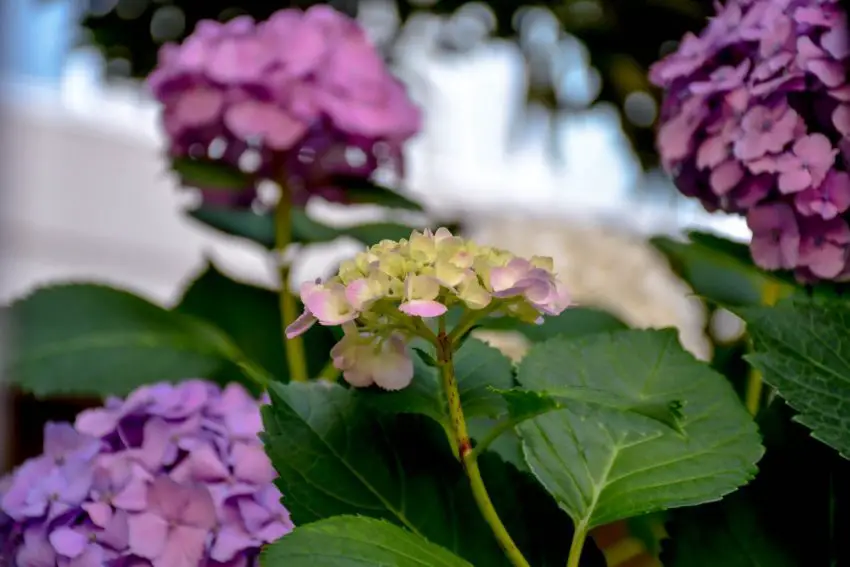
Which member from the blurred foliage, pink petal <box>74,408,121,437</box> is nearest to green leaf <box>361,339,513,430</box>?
pink petal <box>74,408,121,437</box>

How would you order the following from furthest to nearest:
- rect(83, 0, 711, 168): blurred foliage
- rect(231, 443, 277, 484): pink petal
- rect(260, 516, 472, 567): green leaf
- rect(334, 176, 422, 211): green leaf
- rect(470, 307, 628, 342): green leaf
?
rect(83, 0, 711, 168): blurred foliage
rect(334, 176, 422, 211): green leaf
rect(470, 307, 628, 342): green leaf
rect(231, 443, 277, 484): pink petal
rect(260, 516, 472, 567): green leaf

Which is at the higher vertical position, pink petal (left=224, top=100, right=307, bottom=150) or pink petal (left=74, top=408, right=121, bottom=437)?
pink petal (left=224, top=100, right=307, bottom=150)

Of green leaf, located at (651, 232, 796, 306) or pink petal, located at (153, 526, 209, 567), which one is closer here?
pink petal, located at (153, 526, 209, 567)

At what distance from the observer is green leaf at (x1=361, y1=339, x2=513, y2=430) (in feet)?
0.74

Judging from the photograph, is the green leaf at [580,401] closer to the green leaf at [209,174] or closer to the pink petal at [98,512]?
the pink petal at [98,512]

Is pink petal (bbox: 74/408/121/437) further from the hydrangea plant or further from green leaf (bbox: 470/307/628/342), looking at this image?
green leaf (bbox: 470/307/628/342)

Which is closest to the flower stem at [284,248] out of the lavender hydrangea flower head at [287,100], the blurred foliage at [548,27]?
the lavender hydrangea flower head at [287,100]

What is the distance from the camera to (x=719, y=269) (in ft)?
1.57

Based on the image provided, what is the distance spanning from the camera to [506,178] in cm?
198

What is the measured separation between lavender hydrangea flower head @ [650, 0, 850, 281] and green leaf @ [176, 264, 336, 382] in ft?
1.00

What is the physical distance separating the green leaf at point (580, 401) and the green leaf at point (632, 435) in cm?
2

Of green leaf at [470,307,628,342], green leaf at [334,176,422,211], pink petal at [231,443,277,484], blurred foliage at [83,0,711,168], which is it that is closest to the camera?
pink petal at [231,443,277,484]

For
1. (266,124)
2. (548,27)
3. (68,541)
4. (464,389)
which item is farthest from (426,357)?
(548,27)

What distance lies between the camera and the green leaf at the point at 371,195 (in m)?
0.53
